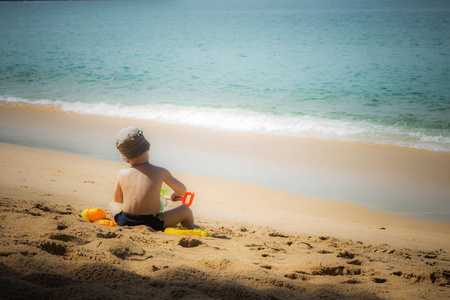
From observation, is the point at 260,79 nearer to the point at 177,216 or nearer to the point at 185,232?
the point at 177,216

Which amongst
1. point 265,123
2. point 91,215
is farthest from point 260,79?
point 91,215

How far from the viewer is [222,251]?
336 centimetres

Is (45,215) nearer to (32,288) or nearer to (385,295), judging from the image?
(32,288)

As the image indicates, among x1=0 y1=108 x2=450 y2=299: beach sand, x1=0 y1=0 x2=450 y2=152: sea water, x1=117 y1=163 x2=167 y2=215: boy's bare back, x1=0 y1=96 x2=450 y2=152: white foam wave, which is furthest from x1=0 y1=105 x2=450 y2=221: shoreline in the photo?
x1=117 y1=163 x2=167 y2=215: boy's bare back

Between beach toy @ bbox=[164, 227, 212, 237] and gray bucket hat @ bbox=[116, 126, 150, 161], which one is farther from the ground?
gray bucket hat @ bbox=[116, 126, 150, 161]

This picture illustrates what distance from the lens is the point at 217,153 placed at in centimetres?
830

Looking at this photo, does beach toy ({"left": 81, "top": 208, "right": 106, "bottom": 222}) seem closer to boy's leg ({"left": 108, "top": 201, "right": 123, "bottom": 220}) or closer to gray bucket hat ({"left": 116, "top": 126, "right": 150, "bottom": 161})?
boy's leg ({"left": 108, "top": 201, "right": 123, "bottom": 220})

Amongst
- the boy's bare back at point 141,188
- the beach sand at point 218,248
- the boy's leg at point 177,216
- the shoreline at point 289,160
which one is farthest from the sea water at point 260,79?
the boy's bare back at point 141,188

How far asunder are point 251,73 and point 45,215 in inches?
622

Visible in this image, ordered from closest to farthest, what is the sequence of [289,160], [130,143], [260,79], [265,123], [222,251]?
1. [222,251]
2. [130,143]
3. [289,160]
4. [265,123]
5. [260,79]

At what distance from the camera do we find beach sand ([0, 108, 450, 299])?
2.34 m

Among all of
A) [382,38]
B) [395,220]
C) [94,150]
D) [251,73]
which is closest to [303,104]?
[251,73]

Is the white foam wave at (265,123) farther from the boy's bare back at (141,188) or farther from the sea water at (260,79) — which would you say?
the boy's bare back at (141,188)

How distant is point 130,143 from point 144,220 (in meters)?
0.78
